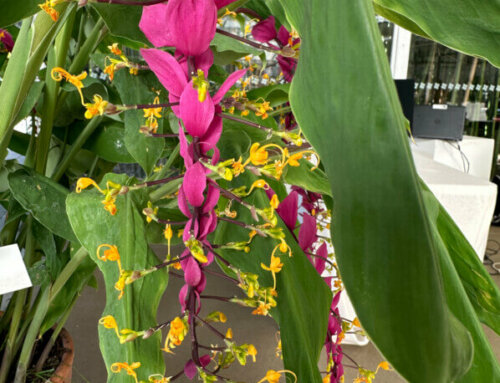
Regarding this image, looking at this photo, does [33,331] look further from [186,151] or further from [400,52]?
[400,52]

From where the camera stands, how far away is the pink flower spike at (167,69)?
0.62 ft

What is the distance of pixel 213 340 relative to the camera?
0.97 m

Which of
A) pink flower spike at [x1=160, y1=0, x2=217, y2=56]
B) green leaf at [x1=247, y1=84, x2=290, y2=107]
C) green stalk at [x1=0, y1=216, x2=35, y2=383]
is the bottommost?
green stalk at [x1=0, y1=216, x2=35, y2=383]

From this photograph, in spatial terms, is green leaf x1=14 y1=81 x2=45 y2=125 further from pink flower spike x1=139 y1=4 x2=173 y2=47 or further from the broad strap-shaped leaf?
the broad strap-shaped leaf

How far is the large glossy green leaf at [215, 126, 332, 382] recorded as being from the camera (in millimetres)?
244

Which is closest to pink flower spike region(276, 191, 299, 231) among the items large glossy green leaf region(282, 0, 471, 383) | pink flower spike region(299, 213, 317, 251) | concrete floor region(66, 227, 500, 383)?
pink flower spike region(299, 213, 317, 251)

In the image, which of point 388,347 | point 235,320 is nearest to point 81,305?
point 235,320

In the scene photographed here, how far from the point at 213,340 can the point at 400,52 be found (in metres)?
2.40

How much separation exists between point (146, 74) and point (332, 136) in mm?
302

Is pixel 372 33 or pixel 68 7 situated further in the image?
pixel 68 7

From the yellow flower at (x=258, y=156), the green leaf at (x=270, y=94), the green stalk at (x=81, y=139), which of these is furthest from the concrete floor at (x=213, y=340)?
the yellow flower at (x=258, y=156)

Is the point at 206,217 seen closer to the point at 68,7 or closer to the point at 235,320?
the point at 68,7

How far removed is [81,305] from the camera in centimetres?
118

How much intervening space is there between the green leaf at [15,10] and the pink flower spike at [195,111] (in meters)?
0.12
